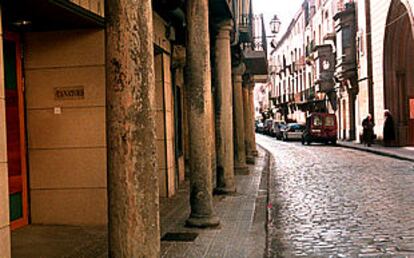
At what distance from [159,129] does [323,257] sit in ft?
18.0

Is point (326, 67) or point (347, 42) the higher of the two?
point (347, 42)

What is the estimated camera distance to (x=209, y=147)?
7.97 metres

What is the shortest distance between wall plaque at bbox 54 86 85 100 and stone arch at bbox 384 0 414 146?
21.9 meters

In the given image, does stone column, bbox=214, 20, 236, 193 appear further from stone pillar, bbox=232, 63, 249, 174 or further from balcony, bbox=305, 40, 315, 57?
balcony, bbox=305, 40, 315, 57

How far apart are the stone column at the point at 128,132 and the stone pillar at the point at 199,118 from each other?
4079 mm

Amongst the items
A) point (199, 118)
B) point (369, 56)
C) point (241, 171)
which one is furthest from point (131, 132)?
point (369, 56)

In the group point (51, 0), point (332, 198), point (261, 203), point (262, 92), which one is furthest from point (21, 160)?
point (262, 92)

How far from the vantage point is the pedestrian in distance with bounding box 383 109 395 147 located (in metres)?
26.4

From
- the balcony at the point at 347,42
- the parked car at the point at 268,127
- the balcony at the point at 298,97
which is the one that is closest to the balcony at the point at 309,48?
the balcony at the point at 298,97

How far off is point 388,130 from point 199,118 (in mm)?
21178

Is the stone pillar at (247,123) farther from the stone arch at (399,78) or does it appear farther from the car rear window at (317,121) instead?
the car rear window at (317,121)

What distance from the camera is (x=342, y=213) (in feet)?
31.2

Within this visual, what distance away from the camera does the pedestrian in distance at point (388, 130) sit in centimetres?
2644

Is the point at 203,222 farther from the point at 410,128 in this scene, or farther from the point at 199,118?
the point at 410,128
